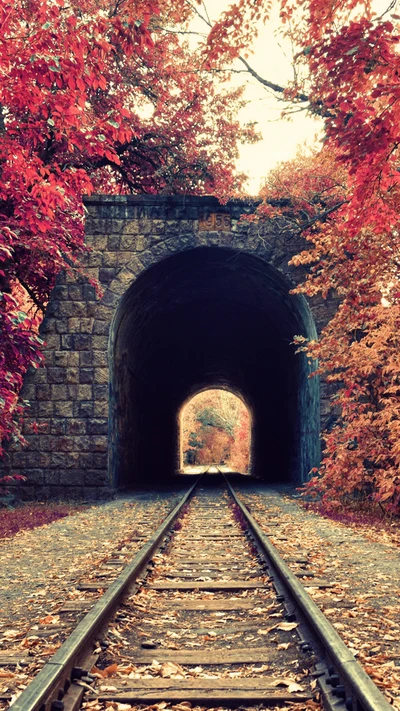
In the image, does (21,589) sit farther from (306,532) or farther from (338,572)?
(306,532)

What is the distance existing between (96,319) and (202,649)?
31.3ft

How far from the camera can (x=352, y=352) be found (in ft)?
31.5

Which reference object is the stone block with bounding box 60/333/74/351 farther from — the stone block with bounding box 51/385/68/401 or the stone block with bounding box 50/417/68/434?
the stone block with bounding box 50/417/68/434

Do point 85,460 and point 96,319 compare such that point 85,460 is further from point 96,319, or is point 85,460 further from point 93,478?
point 96,319

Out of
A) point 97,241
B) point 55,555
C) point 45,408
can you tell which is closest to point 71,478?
point 45,408

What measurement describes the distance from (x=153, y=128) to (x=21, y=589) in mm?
14619

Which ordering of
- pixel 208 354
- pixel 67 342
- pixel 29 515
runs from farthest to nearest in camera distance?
1. pixel 208 354
2. pixel 67 342
3. pixel 29 515

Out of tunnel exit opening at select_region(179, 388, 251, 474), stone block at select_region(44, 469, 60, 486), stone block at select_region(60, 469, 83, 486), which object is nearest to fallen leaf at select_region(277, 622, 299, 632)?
stone block at select_region(60, 469, 83, 486)

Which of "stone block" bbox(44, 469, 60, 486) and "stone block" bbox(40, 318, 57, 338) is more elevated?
"stone block" bbox(40, 318, 57, 338)

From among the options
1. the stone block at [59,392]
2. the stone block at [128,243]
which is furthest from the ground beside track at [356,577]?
the stone block at [128,243]

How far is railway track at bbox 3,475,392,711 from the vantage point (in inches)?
111

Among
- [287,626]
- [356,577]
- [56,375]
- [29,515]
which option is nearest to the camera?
[287,626]

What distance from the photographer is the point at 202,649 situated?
3.63m

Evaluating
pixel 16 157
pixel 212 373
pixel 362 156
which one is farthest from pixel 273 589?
pixel 212 373
